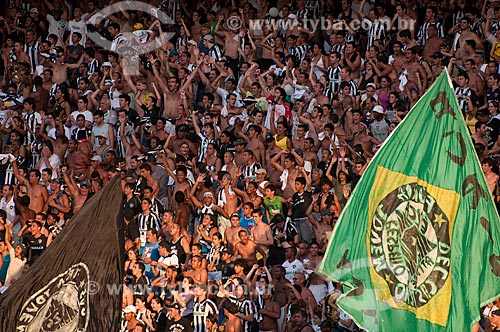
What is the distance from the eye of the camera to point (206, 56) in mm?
20766

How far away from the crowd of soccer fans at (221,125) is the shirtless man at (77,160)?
27mm

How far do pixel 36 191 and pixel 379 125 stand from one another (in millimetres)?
4603

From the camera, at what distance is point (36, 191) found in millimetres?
18406

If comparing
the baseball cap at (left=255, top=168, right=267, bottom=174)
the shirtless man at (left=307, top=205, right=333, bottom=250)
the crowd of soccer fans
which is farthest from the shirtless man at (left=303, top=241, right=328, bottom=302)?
the baseball cap at (left=255, top=168, right=267, bottom=174)

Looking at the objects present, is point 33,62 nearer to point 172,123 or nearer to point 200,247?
point 172,123

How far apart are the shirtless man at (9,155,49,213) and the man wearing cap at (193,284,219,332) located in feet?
10.8

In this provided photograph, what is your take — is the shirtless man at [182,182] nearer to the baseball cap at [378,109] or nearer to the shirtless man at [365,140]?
the shirtless man at [365,140]

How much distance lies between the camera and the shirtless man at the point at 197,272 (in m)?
16.2

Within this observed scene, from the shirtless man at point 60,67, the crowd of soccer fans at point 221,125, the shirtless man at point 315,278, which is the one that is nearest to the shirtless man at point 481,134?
the crowd of soccer fans at point 221,125

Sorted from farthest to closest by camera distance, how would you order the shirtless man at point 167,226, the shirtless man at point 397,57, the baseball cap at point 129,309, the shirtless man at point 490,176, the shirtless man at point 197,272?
the shirtless man at point 397,57, the shirtless man at point 167,226, the shirtless man at point 490,176, the shirtless man at point 197,272, the baseball cap at point 129,309

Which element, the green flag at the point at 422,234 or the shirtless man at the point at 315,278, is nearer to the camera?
the green flag at the point at 422,234

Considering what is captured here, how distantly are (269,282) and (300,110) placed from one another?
12.2 ft

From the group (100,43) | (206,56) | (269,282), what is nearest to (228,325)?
(269,282)

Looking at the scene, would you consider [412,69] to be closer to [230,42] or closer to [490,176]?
[490,176]
